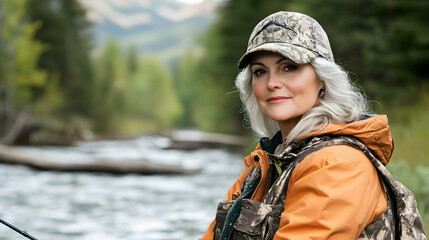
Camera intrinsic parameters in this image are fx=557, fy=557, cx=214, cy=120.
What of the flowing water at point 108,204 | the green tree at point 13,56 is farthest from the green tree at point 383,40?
the green tree at point 13,56

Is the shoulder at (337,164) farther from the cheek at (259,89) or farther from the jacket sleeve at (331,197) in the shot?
the cheek at (259,89)

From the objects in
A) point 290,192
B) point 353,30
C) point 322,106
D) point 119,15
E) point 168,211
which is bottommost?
point 290,192

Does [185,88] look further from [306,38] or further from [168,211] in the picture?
[306,38]

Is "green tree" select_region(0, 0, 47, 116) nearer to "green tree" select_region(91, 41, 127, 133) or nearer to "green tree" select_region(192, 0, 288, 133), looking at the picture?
"green tree" select_region(192, 0, 288, 133)

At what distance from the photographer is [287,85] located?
2.08 metres

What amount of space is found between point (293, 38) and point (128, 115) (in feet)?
196

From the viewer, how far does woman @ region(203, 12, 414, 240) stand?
1.71 m

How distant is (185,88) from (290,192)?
81.6 meters

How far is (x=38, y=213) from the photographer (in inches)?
370

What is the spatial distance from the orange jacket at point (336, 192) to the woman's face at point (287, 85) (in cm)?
21

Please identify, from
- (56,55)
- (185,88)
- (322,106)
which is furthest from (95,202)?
(185,88)

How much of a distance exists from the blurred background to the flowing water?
3 cm

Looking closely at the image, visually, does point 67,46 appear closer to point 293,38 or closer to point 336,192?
point 293,38

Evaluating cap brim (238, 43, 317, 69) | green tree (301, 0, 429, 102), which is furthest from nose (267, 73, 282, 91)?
green tree (301, 0, 429, 102)
